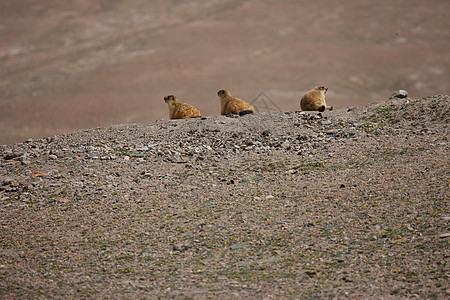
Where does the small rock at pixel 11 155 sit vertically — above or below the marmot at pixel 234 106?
below

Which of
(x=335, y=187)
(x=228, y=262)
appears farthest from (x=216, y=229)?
(x=335, y=187)

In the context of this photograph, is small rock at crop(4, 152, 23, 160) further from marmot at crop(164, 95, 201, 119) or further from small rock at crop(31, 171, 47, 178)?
marmot at crop(164, 95, 201, 119)

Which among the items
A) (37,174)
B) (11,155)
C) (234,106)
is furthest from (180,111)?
(37,174)

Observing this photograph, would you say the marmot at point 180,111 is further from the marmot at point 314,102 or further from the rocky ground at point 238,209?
the marmot at point 314,102

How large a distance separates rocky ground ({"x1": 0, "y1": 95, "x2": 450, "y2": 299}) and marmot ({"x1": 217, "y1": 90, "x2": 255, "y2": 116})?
85 cm

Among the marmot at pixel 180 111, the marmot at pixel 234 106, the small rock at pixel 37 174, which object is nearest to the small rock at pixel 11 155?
the small rock at pixel 37 174

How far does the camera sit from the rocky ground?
4.66 meters

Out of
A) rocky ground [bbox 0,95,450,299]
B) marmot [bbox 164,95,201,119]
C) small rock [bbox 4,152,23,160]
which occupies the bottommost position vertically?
rocky ground [bbox 0,95,450,299]

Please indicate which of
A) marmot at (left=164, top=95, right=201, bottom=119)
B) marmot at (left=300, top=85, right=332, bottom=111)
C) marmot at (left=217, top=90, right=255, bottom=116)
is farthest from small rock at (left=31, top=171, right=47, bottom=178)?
marmot at (left=300, top=85, right=332, bottom=111)

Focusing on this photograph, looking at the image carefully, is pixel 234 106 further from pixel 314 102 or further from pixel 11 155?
pixel 11 155

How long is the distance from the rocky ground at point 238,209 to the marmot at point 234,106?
0.85 metres

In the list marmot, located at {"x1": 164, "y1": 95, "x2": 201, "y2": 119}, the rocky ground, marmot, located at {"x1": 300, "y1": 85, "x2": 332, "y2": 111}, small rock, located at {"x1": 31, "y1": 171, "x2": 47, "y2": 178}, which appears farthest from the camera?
marmot, located at {"x1": 164, "y1": 95, "x2": 201, "y2": 119}

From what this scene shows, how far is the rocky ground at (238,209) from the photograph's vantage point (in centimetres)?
466

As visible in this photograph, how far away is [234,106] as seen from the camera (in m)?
10.1
